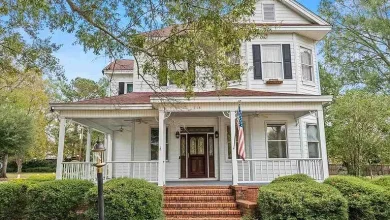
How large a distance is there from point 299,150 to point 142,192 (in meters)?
7.44

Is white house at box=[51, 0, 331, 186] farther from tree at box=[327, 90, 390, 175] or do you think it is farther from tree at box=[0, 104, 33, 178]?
tree at box=[0, 104, 33, 178]

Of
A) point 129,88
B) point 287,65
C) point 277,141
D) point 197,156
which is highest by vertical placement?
point 129,88

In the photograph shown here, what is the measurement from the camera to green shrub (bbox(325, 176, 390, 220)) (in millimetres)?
7742

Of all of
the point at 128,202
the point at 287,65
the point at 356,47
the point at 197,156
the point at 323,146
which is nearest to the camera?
the point at 128,202

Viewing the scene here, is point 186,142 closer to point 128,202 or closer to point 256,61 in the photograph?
point 256,61

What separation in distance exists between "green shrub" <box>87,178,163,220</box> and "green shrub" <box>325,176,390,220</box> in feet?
15.9

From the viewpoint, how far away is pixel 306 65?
45.3 feet

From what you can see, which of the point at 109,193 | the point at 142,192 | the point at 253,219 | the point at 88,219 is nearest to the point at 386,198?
the point at 253,219

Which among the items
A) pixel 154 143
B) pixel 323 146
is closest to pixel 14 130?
pixel 154 143

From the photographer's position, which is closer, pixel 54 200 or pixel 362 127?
pixel 54 200

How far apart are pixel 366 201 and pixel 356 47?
17.0 m

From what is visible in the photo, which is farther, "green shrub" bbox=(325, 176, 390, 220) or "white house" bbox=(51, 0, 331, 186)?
"white house" bbox=(51, 0, 331, 186)

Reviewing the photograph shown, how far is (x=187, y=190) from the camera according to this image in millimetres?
9836

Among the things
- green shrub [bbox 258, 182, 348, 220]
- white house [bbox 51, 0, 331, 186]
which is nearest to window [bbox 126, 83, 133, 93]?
white house [bbox 51, 0, 331, 186]
